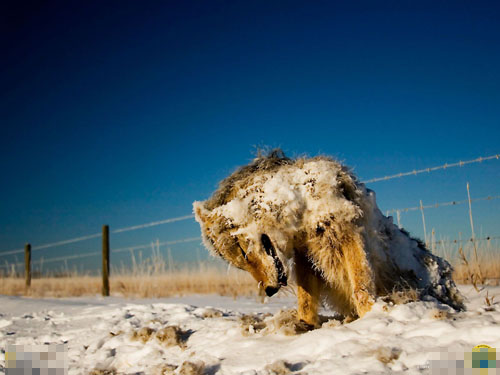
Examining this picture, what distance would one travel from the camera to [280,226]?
2.87 meters

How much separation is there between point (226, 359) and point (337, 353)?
30.9 inches

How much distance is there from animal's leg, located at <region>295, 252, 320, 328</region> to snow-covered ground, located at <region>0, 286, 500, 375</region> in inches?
5.3

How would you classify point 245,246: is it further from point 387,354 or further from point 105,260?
point 105,260

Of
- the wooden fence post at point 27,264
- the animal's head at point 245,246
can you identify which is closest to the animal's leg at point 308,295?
the animal's head at point 245,246

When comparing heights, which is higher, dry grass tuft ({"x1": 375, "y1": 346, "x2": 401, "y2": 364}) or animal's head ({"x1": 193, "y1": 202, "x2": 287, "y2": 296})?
animal's head ({"x1": 193, "y1": 202, "x2": 287, "y2": 296})

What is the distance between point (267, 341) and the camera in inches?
114

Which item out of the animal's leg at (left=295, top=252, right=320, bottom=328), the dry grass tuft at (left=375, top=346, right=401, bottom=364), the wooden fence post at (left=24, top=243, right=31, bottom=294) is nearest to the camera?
the dry grass tuft at (left=375, top=346, right=401, bottom=364)

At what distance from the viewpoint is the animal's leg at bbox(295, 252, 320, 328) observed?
10.7 ft

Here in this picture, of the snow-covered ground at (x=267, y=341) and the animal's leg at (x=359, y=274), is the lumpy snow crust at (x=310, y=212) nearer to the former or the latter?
the animal's leg at (x=359, y=274)

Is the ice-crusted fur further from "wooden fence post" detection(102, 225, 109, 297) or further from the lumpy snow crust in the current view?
"wooden fence post" detection(102, 225, 109, 297)

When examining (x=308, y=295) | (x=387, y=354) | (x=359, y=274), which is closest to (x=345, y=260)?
(x=359, y=274)

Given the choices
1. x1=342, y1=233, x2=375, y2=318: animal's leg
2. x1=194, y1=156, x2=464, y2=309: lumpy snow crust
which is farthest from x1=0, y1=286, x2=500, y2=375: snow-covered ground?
x1=194, y1=156, x2=464, y2=309: lumpy snow crust

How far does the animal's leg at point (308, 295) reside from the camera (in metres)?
3.26

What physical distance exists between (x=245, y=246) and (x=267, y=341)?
0.63 m
